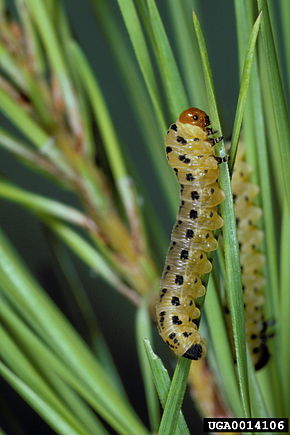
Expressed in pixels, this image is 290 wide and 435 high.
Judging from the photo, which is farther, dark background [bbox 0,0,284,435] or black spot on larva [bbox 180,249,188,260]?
dark background [bbox 0,0,284,435]

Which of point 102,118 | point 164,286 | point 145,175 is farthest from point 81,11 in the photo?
point 164,286

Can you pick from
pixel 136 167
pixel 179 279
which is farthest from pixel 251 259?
pixel 136 167

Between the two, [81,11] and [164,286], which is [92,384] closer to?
[164,286]

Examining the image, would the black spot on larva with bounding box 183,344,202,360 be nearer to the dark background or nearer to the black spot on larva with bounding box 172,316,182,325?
the black spot on larva with bounding box 172,316,182,325

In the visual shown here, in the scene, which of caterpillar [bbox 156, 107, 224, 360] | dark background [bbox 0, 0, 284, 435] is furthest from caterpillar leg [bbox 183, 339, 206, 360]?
dark background [bbox 0, 0, 284, 435]

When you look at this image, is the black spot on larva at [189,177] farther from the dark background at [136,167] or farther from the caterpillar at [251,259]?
the dark background at [136,167]

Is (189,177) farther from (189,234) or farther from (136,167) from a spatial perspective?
(136,167)

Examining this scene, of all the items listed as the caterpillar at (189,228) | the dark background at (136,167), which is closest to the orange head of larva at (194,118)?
the caterpillar at (189,228)
